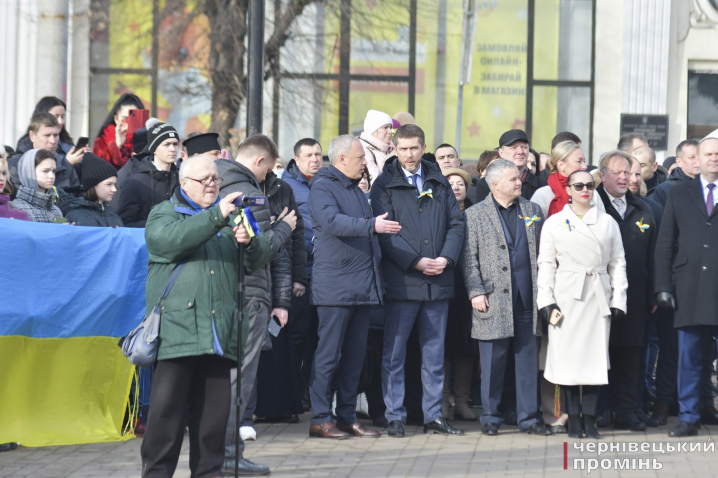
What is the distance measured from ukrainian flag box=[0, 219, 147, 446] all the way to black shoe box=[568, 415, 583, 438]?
342cm

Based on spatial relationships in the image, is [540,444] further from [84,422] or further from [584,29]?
[584,29]

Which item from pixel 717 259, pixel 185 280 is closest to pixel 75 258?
pixel 185 280

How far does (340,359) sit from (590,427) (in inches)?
80.7

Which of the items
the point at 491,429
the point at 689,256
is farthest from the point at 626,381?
the point at 491,429

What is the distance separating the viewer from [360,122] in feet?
60.8

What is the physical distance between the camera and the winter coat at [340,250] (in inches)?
297

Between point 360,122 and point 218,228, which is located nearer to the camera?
point 218,228

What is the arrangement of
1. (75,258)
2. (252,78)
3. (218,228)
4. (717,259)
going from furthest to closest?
(252,78) < (717,259) < (75,258) < (218,228)

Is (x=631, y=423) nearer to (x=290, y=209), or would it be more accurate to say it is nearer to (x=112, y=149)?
(x=290, y=209)

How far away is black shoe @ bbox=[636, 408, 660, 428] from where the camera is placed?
8.38 m

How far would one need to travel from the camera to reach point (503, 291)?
8.00 meters

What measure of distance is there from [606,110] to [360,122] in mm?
4489

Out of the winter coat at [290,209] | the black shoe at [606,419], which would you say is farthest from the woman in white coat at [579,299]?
the winter coat at [290,209]

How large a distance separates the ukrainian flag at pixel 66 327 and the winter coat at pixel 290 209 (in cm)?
110
